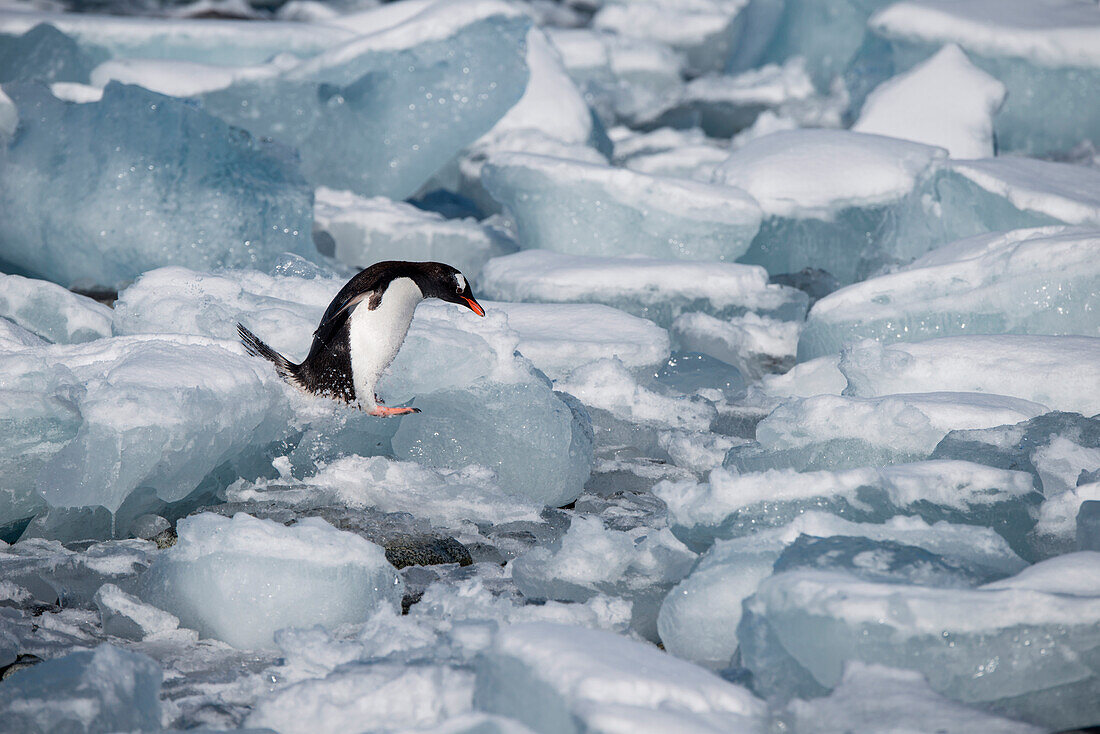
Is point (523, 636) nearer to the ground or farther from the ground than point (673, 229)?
farther from the ground

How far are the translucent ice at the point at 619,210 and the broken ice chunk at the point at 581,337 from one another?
41.2 inches

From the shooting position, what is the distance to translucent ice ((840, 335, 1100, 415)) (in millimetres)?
3203

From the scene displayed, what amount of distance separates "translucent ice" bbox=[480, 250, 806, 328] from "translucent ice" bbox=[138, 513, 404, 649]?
2.31m

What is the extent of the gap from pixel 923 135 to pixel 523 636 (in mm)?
5748

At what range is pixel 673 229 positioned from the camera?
203 inches

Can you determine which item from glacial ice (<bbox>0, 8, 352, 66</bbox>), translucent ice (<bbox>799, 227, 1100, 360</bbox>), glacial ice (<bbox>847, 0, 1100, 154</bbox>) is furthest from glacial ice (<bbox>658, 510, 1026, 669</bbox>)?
glacial ice (<bbox>0, 8, 352, 66</bbox>)

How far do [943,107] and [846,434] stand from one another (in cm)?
460

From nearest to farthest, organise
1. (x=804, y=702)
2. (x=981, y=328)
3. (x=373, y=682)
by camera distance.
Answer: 1. (x=804, y=702)
2. (x=373, y=682)
3. (x=981, y=328)

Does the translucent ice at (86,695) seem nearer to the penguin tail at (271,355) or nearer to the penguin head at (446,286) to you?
the penguin tail at (271,355)

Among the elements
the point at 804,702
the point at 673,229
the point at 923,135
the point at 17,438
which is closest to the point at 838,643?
the point at 804,702

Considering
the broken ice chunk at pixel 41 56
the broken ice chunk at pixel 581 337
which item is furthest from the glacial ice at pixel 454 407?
the broken ice chunk at pixel 41 56

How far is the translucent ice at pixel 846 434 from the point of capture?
281cm

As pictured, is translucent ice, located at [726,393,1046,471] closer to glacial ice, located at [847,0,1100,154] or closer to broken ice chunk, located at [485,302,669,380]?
broken ice chunk, located at [485,302,669,380]

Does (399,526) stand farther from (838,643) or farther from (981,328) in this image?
(981,328)
